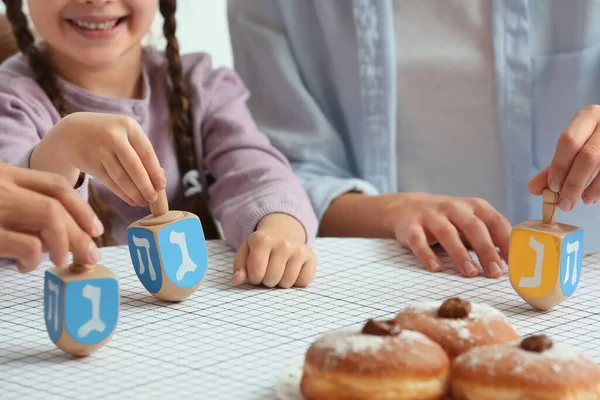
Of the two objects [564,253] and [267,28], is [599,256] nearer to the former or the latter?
[564,253]

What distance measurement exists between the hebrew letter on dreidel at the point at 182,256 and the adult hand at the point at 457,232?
0.29 metres

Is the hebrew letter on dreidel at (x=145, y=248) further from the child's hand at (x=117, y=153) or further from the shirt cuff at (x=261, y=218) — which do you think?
the shirt cuff at (x=261, y=218)

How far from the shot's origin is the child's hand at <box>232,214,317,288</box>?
966 millimetres

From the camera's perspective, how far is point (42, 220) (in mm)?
744

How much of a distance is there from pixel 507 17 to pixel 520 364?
0.91 metres

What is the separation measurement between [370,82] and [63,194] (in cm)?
80

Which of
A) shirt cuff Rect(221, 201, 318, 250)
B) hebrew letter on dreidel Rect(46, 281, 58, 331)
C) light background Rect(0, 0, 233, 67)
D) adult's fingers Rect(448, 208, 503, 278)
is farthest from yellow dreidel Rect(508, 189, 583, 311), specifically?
light background Rect(0, 0, 233, 67)

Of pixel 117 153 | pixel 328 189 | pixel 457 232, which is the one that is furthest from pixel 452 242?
pixel 117 153

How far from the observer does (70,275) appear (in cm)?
75

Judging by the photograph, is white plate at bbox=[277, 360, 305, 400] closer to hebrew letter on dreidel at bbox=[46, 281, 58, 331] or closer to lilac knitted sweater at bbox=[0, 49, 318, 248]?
hebrew letter on dreidel at bbox=[46, 281, 58, 331]

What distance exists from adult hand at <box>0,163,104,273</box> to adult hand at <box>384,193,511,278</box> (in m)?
0.44

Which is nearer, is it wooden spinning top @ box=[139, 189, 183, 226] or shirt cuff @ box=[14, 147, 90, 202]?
wooden spinning top @ box=[139, 189, 183, 226]

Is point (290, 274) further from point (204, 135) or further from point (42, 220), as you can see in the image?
point (204, 135)

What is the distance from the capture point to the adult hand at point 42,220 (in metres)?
0.74
